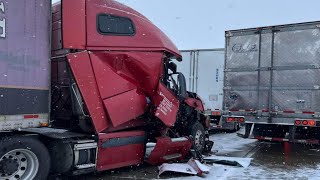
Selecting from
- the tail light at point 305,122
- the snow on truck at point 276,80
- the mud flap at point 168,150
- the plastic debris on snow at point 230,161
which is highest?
the snow on truck at point 276,80

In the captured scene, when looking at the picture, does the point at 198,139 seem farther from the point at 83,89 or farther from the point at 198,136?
the point at 83,89

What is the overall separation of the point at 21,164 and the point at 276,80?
760 centimetres

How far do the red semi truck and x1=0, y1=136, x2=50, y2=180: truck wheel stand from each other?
1 cm

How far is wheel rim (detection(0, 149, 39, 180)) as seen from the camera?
5809mm

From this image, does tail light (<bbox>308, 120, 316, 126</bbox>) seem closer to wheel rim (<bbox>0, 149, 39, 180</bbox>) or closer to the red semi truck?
the red semi truck

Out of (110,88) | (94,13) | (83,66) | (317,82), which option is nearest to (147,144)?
(110,88)

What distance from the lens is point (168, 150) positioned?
8.30 metres

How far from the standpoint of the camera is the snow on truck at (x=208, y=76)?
15.5 m

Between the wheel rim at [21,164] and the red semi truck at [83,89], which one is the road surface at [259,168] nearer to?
the red semi truck at [83,89]

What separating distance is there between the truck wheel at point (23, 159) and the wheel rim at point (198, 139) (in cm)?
456

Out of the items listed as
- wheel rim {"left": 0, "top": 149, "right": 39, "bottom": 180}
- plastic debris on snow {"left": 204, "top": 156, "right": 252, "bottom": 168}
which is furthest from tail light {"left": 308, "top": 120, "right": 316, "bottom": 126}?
wheel rim {"left": 0, "top": 149, "right": 39, "bottom": 180}

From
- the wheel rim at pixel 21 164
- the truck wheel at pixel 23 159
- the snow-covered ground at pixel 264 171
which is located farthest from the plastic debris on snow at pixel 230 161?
the wheel rim at pixel 21 164

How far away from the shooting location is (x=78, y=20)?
6.85 m

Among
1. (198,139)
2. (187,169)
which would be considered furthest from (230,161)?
(187,169)
